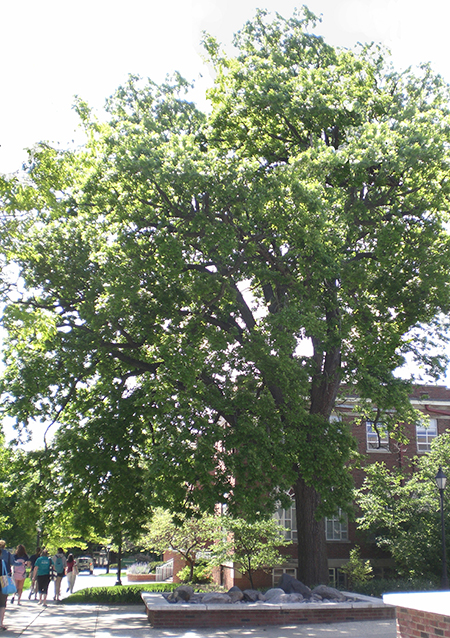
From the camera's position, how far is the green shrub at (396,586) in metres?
19.3

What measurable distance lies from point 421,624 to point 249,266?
1023 cm

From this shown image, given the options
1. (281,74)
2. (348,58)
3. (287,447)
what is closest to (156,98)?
(281,74)

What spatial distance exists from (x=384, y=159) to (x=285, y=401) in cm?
653

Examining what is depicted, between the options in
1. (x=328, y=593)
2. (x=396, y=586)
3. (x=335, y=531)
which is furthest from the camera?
(x=335, y=531)

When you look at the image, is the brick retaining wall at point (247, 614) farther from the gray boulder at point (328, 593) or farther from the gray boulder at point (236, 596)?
the gray boulder at point (236, 596)

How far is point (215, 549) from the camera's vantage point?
2017 cm

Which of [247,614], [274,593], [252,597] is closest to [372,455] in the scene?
[274,593]

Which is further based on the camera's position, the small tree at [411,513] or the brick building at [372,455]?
the brick building at [372,455]

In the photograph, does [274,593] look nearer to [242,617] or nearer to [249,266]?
[242,617]

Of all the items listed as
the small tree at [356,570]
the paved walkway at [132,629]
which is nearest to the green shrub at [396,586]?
the small tree at [356,570]

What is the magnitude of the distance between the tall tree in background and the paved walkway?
101 inches

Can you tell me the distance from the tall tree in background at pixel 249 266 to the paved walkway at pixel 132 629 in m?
2.58

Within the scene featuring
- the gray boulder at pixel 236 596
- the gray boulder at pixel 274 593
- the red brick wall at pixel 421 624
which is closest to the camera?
the red brick wall at pixel 421 624

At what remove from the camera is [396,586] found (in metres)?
19.6
